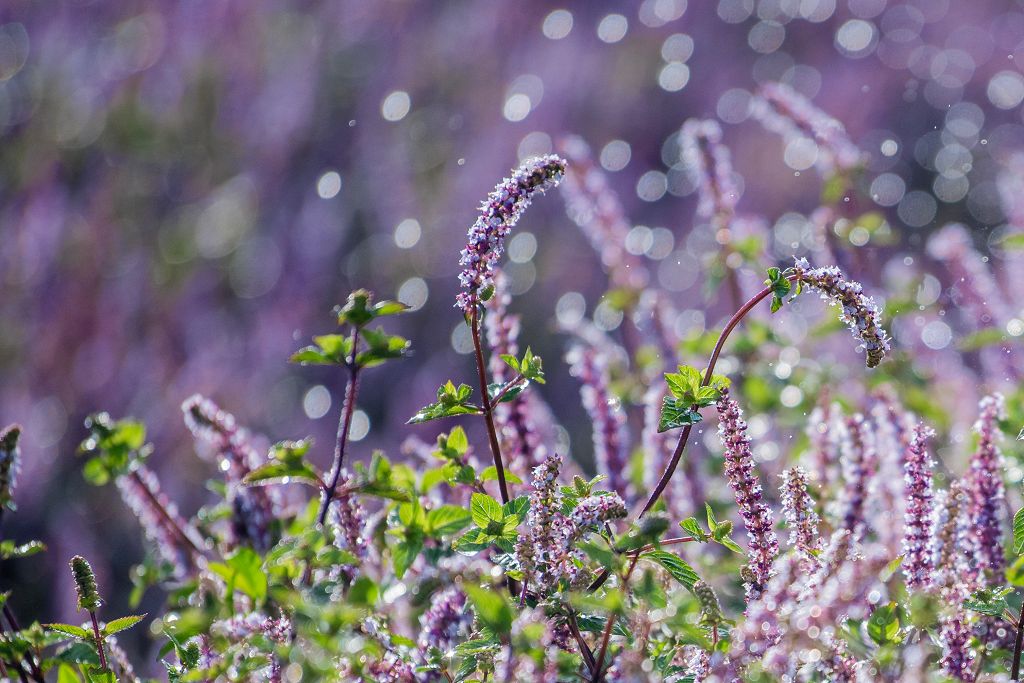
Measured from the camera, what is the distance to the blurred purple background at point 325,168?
4523 mm

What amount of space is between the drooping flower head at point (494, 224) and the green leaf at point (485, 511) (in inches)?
7.9

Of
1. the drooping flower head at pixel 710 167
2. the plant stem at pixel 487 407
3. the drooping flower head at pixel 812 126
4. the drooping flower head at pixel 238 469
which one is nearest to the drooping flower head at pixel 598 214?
the drooping flower head at pixel 710 167

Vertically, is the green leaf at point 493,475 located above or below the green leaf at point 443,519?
above

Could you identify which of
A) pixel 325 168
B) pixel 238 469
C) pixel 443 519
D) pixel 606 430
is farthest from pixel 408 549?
pixel 325 168

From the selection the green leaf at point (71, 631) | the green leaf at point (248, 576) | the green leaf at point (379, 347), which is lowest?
the green leaf at point (71, 631)

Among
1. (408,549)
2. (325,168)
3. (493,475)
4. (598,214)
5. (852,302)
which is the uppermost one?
(325,168)

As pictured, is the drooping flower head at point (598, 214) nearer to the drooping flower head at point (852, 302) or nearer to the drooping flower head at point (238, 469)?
the drooping flower head at point (238, 469)

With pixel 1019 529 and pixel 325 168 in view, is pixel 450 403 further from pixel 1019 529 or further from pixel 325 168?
pixel 325 168

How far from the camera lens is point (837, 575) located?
977 mm

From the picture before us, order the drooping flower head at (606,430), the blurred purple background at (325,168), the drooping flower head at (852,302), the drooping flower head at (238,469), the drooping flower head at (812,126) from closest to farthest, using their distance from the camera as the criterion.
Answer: the drooping flower head at (852,302), the drooping flower head at (238,469), the drooping flower head at (606,430), the drooping flower head at (812,126), the blurred purple background at (325,168)

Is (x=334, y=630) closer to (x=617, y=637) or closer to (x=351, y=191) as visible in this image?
(x=617, y=637)

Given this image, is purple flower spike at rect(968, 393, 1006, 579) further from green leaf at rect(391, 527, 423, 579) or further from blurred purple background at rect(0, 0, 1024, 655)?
blurred purple background at rect(0, 0, 1024, 655)

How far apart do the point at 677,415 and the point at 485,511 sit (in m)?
0.23

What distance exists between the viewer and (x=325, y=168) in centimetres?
560
